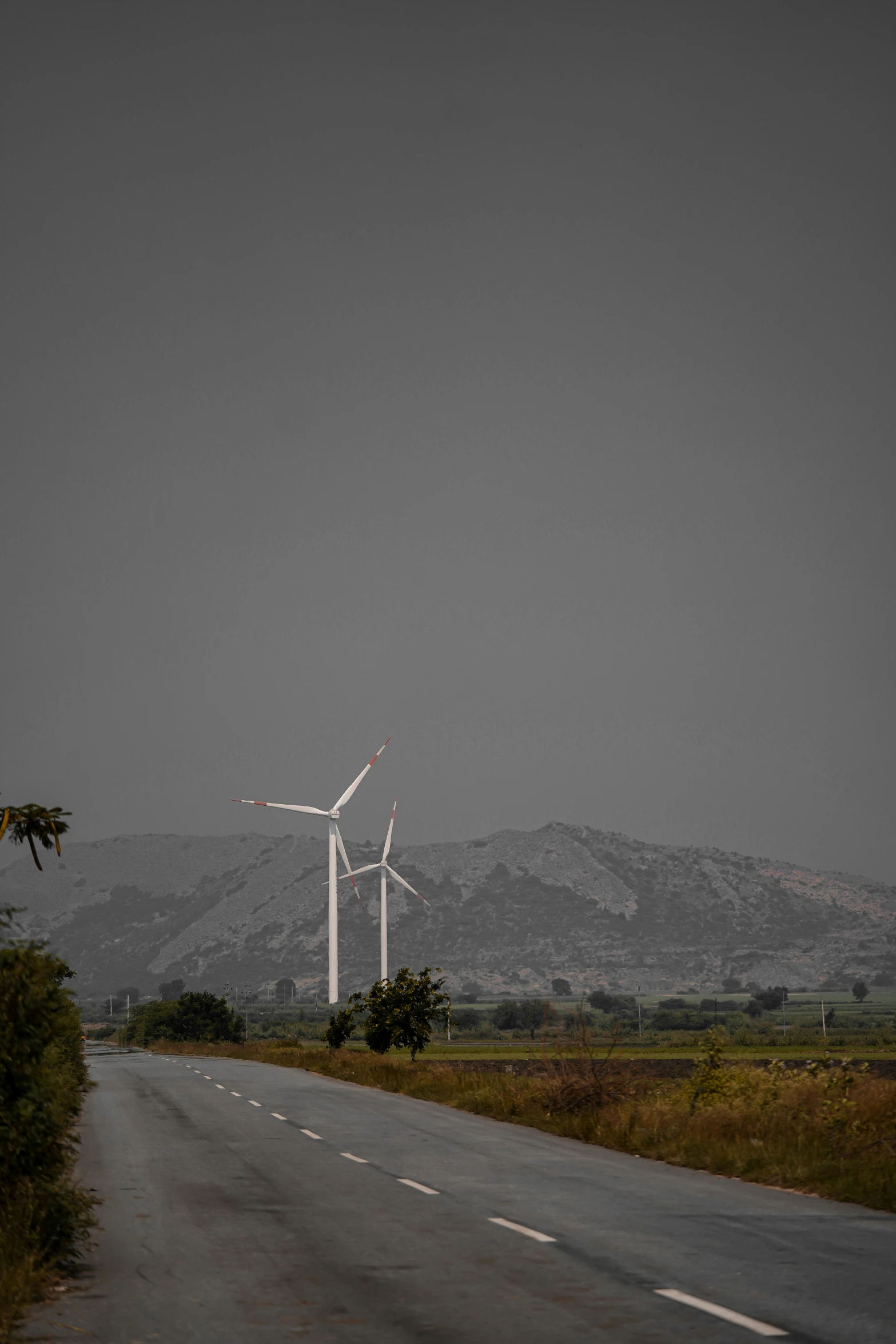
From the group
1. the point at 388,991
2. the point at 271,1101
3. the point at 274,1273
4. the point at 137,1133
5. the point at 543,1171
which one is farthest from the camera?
the point at 388,991

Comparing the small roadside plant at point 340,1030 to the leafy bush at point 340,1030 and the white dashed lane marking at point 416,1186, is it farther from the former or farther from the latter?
the white dashed lane marking at point 416,1186

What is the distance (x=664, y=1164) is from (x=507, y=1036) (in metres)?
142

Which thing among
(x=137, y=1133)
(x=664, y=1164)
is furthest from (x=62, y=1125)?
(x=137, y=1133)

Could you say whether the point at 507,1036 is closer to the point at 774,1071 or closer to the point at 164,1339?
the point at 774,1071

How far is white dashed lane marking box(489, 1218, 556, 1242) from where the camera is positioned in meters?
11.8

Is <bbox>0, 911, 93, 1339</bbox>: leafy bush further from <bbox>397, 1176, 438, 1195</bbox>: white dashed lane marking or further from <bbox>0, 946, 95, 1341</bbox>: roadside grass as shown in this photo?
<bbox>397, 1176, 438, 1195</bbox>: white dashed lane marking

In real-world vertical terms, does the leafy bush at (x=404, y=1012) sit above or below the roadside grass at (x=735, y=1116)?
above

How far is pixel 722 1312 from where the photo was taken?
8.91 meters

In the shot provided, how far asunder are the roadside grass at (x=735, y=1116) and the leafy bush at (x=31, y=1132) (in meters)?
7.95

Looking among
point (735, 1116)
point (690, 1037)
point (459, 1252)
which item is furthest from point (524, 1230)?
point (690, 1037)

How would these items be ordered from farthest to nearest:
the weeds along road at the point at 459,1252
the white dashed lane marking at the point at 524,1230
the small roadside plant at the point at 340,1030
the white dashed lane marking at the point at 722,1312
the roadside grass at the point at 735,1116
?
1. the small roadside plant at the point at 340,1030
2. the roadside grass at the point at 735,1116
3. the white dashed lane marking at the point at 524,1230
4. the weeds along road at the point at 459,1252
5. the white dashed lane marking at the point at 722,1312

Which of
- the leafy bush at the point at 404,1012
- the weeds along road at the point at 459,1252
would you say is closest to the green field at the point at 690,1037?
the leafy bush at the point at 404,1012

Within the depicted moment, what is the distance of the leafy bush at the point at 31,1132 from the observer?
10.6 metres

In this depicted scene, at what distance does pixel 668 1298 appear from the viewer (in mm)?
9320
